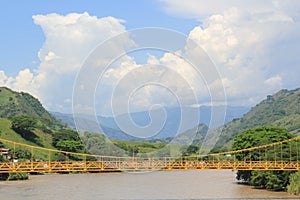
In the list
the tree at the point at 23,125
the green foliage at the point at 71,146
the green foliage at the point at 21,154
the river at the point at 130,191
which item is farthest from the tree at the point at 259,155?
the tree at the point at 23,125

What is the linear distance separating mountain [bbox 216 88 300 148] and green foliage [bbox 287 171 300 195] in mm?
96721

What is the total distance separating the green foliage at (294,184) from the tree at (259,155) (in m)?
1.23

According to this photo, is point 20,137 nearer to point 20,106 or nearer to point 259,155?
point 20,106

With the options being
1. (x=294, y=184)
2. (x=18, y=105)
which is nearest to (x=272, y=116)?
(x=18, y=105)

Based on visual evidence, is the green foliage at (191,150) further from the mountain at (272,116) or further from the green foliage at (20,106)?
the mountain at (272,116)

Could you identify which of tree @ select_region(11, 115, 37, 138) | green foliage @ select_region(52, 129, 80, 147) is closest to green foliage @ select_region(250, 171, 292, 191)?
green foliage @ select_region(52, 129, 80, 147)

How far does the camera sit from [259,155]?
41938 mm

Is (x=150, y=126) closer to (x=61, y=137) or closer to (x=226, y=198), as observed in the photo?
(x=226, y=198)

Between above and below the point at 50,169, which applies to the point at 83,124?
above

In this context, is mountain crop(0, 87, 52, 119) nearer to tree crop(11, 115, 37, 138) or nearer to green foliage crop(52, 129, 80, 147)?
tree crop(11, 115, 37, 138)

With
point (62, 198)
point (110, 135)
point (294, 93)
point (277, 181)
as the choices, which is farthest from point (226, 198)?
point (294, 93)

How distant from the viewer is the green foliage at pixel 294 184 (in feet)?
114

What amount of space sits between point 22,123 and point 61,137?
6.31 meters

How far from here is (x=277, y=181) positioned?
37312 millimetres
